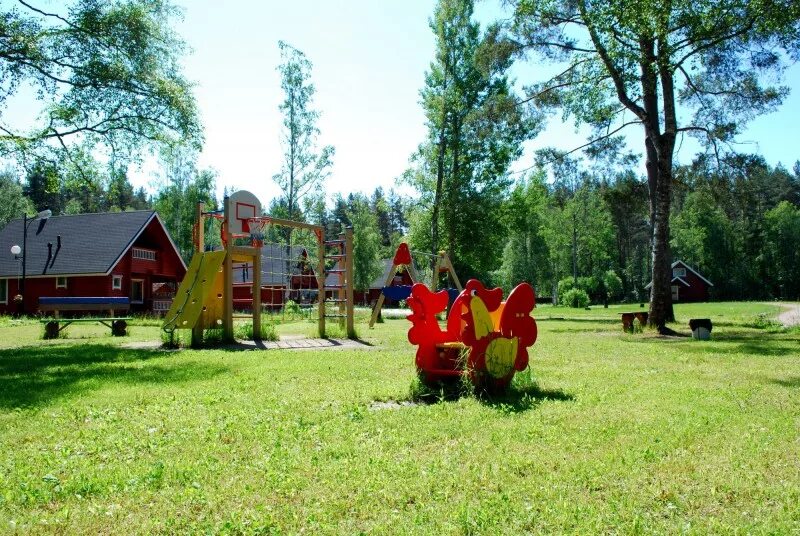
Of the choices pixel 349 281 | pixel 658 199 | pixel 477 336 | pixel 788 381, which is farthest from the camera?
pixel 658 199

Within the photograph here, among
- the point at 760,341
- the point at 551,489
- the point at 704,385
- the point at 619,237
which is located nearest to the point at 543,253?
the point at 619,237

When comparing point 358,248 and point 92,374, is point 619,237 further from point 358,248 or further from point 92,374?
point 92,374

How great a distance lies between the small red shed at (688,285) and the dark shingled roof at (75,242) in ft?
183

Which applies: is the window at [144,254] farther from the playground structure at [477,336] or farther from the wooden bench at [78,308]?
the playground structure at [477,336]

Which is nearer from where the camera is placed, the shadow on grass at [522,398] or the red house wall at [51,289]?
the shadow on grass at [522,398]

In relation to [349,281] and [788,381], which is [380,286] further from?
[788,381]

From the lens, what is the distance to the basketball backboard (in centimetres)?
1641

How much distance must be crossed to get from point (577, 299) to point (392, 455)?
48.8 metres

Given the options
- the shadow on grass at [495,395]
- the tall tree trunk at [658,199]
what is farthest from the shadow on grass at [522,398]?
the tall tree trunk at [658,199]

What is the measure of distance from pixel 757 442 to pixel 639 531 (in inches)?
96.1

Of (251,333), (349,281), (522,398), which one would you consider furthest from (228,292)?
(522,398)

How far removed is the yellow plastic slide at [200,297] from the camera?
47.5ft

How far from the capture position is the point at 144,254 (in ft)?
119

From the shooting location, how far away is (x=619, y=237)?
7850cm
